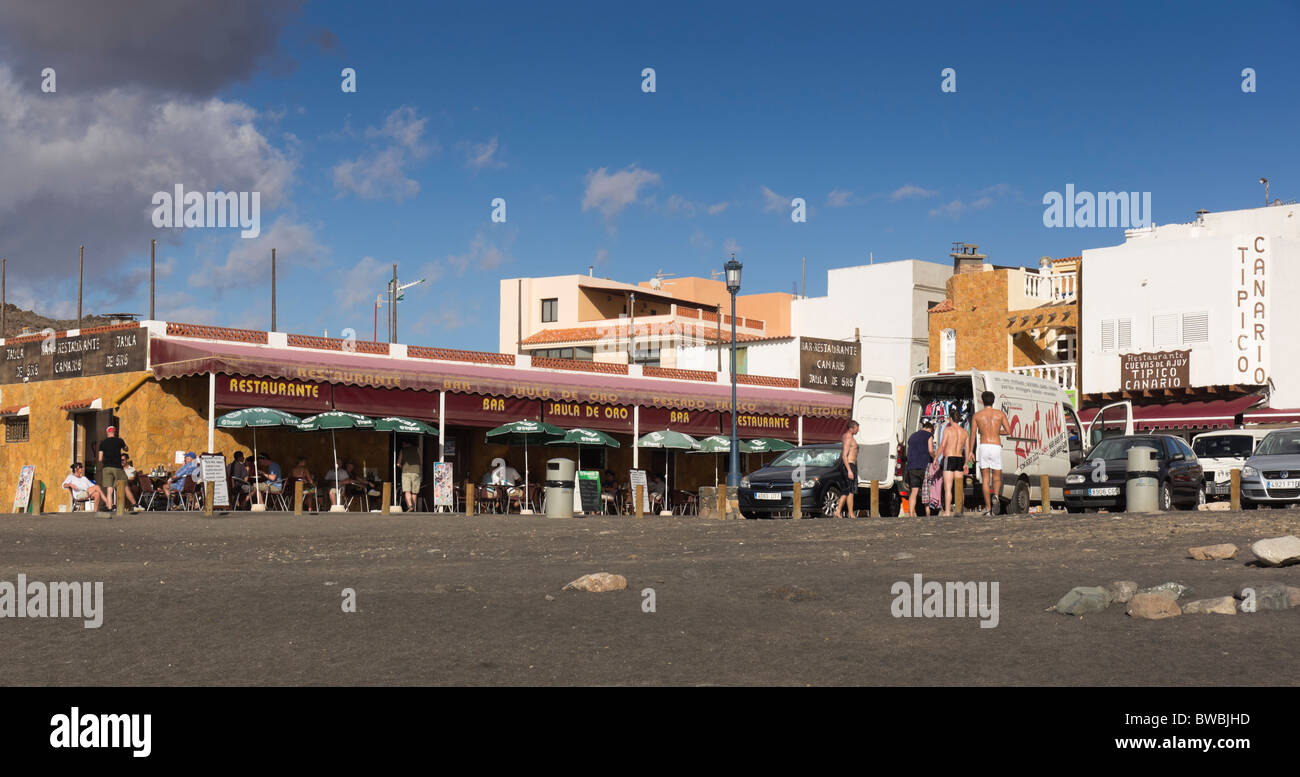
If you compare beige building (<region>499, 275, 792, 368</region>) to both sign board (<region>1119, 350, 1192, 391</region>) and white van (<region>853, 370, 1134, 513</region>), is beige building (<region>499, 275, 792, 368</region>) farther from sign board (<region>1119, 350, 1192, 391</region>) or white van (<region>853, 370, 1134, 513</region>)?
white van (<region>853, 370, 1134, 513</region>)

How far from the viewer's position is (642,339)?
6284cm

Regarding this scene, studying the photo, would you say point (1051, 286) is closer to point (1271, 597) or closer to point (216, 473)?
point (216, 473)

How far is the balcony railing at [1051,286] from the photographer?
154 feet

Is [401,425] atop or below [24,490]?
atop

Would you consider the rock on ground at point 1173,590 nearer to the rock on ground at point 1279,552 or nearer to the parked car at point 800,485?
the rock on ground at point 1279,552

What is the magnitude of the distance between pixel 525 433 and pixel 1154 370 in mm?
20826

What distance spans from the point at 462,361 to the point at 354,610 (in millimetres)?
26898

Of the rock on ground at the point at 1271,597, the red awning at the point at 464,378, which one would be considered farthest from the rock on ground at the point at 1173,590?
the red awning at the point at 464,378

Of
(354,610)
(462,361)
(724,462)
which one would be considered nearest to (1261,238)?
(724,462)

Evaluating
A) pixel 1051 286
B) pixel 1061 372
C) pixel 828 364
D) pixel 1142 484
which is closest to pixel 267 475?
pixel 1142 484

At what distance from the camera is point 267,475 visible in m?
29.3

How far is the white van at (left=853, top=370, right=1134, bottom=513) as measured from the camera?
71.7 ft

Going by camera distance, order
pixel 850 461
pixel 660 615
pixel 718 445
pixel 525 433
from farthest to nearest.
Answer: pixel 718 445 → pixel 525 433 → pixel 850 461 → pixel 660 615

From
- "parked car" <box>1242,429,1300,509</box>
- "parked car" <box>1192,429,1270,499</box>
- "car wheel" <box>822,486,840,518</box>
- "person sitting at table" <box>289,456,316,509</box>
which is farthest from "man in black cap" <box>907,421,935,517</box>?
"person sitting at table" <box>289,456,316,509</box>
